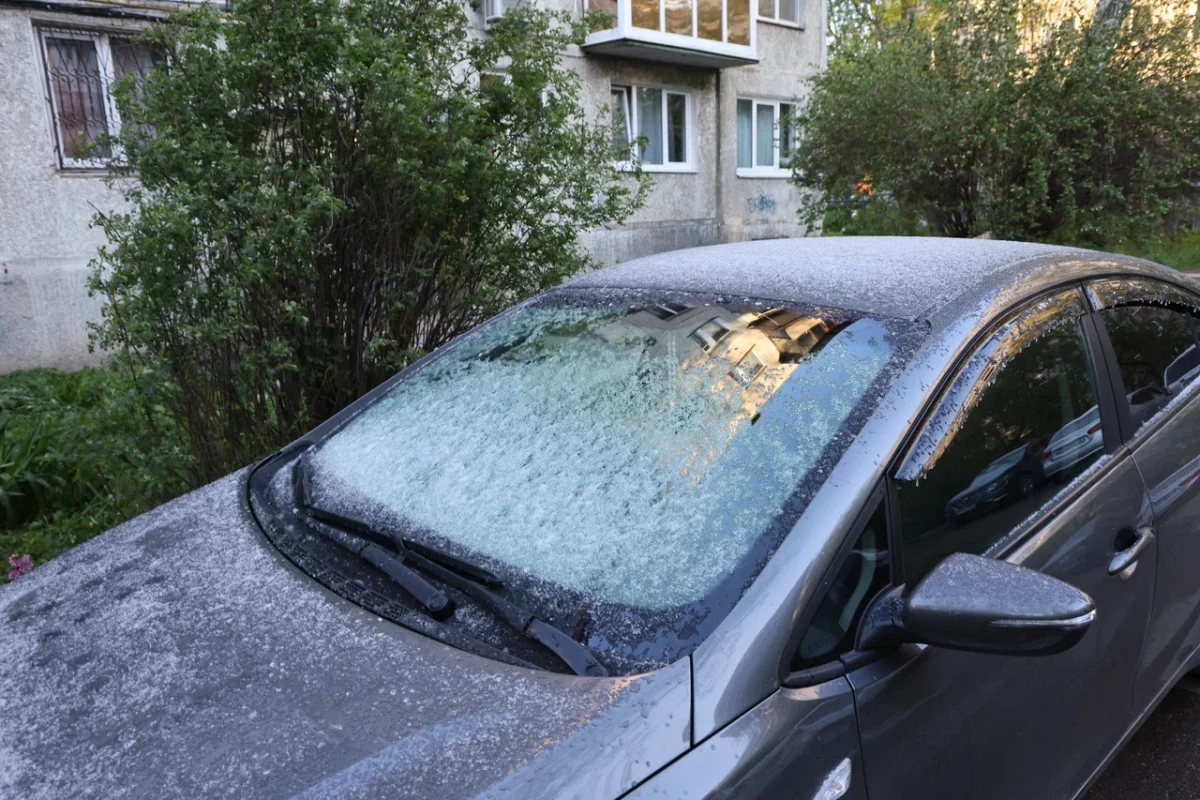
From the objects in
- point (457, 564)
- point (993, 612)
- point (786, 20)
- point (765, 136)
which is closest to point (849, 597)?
point (993, 612)

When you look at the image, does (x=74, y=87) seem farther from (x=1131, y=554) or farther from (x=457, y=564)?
(x=1131, y=554)

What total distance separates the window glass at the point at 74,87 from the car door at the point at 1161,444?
391 inches

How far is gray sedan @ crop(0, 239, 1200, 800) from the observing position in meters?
1.32

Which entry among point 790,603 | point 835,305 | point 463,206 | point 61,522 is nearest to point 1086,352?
point 835,305

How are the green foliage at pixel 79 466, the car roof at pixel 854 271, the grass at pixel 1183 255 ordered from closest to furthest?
the car roof at pixel 854 271
the green foliage at pixel 79 466
the grass at pixel 1183 255

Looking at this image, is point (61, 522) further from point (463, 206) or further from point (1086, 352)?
point (1086, 352)

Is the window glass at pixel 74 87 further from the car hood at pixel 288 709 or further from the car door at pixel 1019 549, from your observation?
the car door at pixel 1019 549

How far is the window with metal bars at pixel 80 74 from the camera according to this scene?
9.45m

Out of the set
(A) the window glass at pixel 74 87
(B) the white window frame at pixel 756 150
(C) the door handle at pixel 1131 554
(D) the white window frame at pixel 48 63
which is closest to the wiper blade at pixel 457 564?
(C) the door handle at pixel 1131 554

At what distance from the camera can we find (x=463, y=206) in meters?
4.07

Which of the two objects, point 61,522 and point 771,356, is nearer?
point 771,356

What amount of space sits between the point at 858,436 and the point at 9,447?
4.95 meters

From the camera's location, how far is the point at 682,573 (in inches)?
59.5

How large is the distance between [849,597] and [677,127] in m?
16.5
